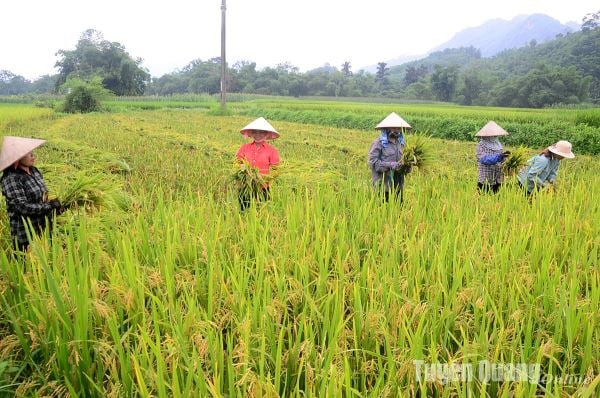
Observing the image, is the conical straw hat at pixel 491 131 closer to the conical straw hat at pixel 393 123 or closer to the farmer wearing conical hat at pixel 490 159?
the farmer wearing conical hat at pixel 490 159

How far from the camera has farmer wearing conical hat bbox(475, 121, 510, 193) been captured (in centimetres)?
456

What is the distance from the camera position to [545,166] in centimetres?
398

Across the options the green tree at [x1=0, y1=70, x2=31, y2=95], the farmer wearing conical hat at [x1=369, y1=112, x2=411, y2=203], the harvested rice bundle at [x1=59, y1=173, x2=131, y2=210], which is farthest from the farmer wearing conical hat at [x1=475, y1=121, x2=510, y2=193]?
the green tree at [x1=0, y1=70, x2=31, y2=95]

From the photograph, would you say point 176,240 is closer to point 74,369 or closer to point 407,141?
point 74,369

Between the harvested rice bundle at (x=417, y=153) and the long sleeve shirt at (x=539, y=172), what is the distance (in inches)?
36.4

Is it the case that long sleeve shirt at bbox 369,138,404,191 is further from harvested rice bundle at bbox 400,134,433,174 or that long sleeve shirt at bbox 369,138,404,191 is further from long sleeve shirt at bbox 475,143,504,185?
long sleeve shirt at bbox 475,143,504,185

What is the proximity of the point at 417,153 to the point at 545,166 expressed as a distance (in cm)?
118

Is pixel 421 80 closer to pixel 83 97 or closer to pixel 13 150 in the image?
pixel 83 97

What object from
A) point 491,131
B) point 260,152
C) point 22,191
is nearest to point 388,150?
point 260,152

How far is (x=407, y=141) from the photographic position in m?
4.00

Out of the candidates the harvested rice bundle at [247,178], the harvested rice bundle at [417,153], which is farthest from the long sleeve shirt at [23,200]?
the harvested rice bundle at [417,153]

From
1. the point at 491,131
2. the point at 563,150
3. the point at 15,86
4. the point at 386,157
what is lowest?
the point at 386,157

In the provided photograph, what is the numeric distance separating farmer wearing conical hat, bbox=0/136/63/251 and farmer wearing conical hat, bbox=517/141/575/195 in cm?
383

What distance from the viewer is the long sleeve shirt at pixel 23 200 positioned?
104 inches
